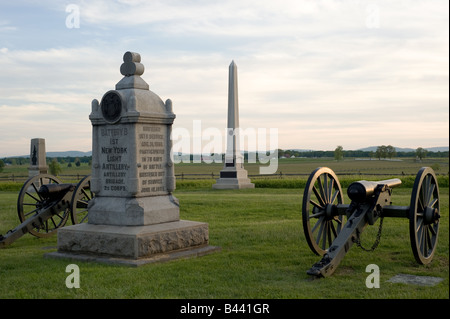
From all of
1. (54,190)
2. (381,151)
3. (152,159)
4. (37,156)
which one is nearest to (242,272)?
(152,159)

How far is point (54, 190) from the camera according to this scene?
432 inches

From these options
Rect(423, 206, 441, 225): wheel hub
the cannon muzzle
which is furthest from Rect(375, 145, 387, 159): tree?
Rect(423, 206, 441, 225): wheel hub

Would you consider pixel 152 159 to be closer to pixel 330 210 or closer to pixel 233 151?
pixel 330 210

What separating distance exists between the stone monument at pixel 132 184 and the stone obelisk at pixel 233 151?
16.9 metres

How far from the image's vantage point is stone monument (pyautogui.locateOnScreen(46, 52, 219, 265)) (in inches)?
339

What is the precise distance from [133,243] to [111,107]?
2486 millimetres

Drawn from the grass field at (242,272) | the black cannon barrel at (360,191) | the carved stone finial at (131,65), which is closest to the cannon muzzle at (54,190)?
the grass field at (242,272)

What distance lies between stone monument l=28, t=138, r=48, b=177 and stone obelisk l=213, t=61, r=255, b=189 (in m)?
8.49

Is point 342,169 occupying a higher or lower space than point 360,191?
lower

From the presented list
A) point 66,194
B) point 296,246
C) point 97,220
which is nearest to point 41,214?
point 66,194

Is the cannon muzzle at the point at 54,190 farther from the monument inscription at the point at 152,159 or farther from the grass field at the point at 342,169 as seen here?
the grass field at the point at 342,169

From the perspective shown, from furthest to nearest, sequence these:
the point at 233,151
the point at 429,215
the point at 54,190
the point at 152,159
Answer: the point at 233,151 < the point at 54,190 < the point at 152,159 < the point at 429,215
